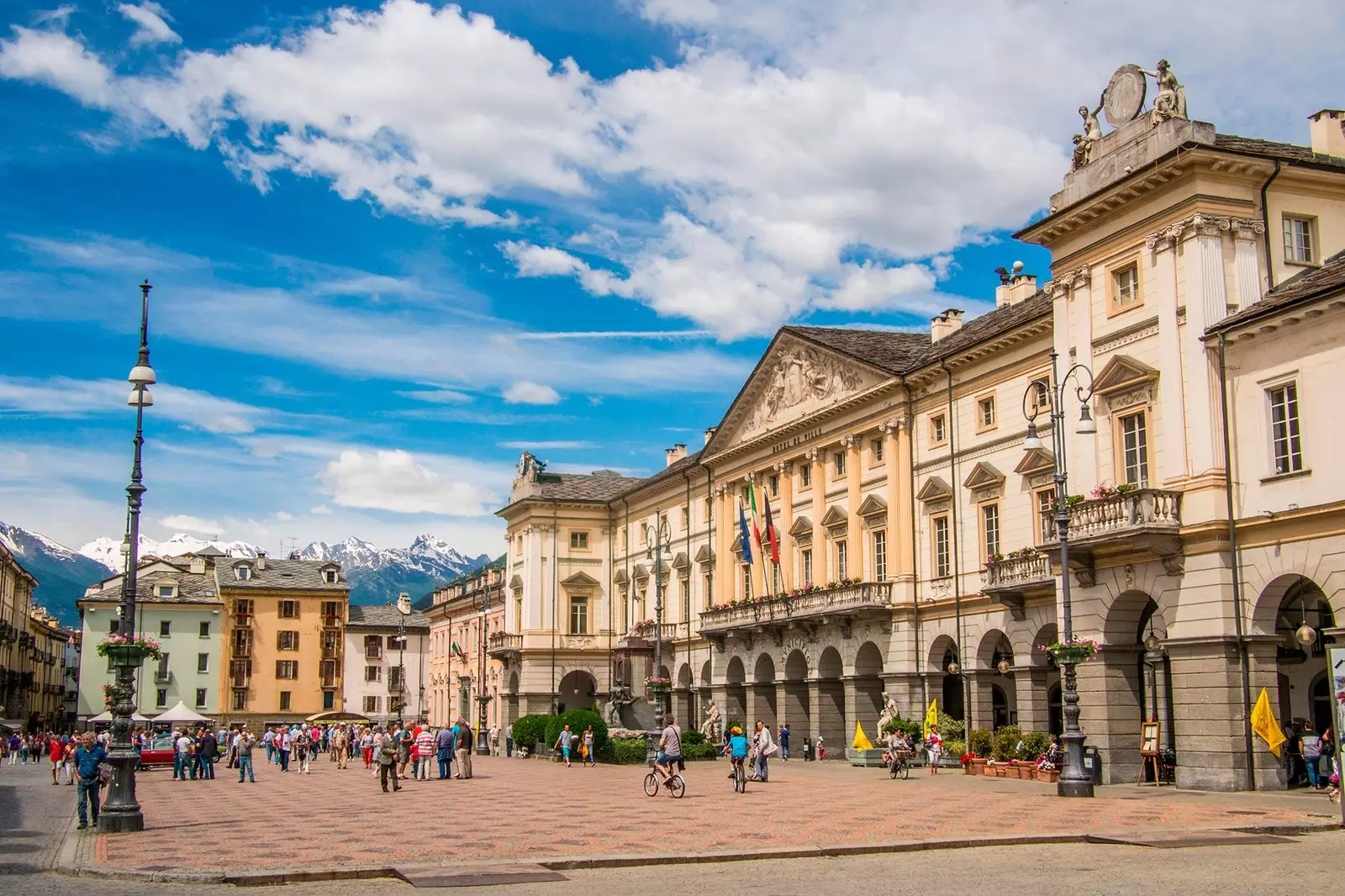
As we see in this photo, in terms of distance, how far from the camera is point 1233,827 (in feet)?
72.8

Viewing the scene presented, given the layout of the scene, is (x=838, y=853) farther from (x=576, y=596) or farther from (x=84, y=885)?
(x=576, y=596)

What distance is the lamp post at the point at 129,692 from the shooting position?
23.9 m

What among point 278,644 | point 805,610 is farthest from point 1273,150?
point 278,644

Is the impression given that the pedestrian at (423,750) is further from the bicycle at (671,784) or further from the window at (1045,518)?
the window at (1045,518)

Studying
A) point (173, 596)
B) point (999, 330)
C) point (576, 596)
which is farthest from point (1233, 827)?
point (173, 596)

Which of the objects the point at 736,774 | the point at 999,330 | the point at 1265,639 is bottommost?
the point at 736,774

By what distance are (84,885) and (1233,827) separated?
1736 cm

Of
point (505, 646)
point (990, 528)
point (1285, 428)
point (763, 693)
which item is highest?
point (1285, 428)

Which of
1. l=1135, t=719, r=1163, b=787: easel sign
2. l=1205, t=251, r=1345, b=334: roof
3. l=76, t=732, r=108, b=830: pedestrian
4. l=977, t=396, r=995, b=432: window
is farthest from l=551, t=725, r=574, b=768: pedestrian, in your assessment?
l=1205, t=251, r=1345, b=334: roof

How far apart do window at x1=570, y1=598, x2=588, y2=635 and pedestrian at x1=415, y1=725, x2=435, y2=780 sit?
3939cm

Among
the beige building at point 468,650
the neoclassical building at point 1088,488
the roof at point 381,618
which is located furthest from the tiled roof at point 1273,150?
the roof at point 381,618

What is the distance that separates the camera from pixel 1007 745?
40000mm

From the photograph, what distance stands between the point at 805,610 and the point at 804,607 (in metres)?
0.25

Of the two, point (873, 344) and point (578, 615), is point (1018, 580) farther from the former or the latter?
point (578, 615)
